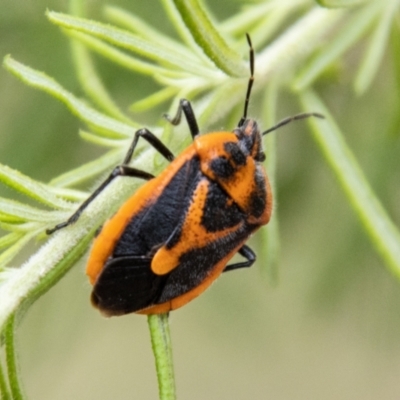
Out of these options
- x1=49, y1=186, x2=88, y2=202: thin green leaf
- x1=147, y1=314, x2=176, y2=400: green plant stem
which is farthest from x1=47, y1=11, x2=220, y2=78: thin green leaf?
Answer: x1=147, y1=314, x2=176, y2=400: green plant stem

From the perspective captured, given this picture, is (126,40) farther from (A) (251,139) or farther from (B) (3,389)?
(B) (3,389)

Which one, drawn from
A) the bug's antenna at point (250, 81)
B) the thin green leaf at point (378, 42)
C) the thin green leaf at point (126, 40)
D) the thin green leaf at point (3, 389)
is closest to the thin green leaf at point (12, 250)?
the thin green leaf at point (3, 389)

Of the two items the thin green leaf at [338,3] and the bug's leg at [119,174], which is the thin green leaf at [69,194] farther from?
the thin green leaf at [338,3]

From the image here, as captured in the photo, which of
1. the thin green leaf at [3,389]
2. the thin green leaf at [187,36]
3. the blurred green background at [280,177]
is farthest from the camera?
the blurred green background at [280,177]

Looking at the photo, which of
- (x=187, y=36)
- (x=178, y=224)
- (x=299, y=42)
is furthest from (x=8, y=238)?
(x=299, y=42)

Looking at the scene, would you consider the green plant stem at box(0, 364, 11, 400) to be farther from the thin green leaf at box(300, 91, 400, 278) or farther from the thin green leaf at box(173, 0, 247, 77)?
the thin green leaf at box(300, 91, 400, 278)

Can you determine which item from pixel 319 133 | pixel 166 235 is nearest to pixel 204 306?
pixel 319 133
